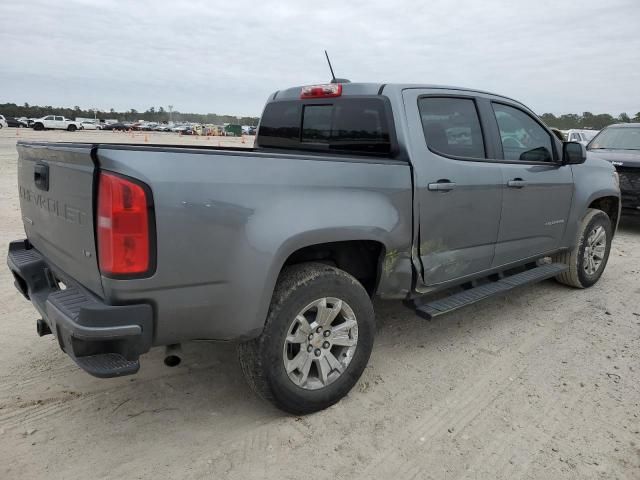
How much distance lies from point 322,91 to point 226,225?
71.4 inches

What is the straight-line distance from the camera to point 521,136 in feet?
14.0

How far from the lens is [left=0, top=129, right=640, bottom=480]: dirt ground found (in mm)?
2451

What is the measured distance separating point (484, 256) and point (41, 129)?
56.9 m

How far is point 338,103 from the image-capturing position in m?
3.63

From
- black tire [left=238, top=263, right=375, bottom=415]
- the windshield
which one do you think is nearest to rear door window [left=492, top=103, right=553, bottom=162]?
black tire [left=238, top=263, right=375, bottom=415]

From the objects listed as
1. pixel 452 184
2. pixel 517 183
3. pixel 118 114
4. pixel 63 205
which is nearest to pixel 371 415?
→ pixel 452 184

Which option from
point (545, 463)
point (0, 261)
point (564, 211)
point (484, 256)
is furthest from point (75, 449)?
point (564, 211)

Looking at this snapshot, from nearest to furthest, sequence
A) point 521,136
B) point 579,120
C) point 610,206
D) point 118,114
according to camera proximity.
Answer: point 521,136, point 610,206, point 579,120, point 118,114

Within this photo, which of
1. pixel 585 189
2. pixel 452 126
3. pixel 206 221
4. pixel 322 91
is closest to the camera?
pixel 206 221

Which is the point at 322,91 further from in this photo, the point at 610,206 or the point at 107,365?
the point at 610,206

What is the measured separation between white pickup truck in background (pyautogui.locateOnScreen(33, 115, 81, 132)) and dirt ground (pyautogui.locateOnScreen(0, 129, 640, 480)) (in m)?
54.6

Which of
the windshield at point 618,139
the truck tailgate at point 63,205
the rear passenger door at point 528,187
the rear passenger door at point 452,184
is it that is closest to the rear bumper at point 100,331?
the truck tailgate at point 63,205

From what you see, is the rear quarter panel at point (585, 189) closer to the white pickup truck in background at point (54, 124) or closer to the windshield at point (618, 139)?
the windshield at point (618, 139)

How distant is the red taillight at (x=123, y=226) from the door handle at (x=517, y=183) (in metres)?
2.83
